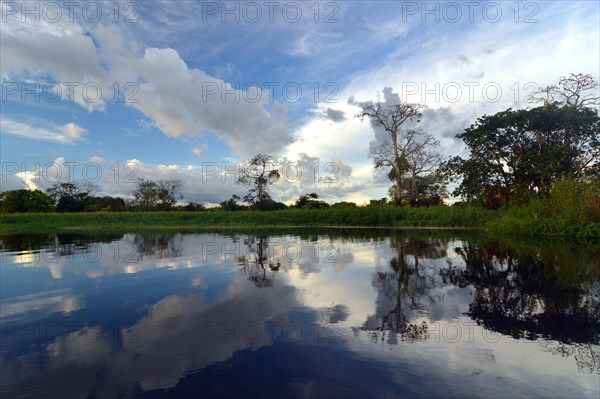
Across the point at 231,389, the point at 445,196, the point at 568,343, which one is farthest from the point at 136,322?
the point at 445,196

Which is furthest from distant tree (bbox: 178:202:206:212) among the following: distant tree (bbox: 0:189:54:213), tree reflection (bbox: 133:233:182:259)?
tree reflection (bbox: 133:233:182:259)

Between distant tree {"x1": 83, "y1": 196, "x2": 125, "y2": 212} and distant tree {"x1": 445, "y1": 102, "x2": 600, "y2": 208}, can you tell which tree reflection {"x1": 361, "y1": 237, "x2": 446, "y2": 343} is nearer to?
distant tree {"x1": 445, "y1": 102, "x2": 600, "y2": 208}

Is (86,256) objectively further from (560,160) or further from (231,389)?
(560,160)

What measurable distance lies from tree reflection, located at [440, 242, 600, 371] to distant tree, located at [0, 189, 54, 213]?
7477cm

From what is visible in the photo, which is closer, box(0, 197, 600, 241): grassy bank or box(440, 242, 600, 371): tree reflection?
box(440, 242, 600, 371): tree reflection

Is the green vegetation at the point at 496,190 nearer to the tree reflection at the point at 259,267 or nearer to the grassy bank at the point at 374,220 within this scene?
the grassy bank at the point at 374,220

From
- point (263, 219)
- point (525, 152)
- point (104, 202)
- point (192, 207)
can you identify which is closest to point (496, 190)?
point (525, 152)

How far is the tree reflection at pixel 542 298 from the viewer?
450 cm

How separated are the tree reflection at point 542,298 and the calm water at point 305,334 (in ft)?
0.11

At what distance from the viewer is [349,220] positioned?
35938mm

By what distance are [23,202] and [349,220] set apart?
6021cm

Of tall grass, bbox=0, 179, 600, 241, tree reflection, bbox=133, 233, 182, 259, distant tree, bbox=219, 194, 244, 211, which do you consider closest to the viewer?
tree reflection, bbox=133, 233, 182, 259

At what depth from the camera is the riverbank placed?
17.9 m

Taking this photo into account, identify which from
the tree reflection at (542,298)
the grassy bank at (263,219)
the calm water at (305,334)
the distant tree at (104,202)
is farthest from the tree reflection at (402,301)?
the distant tree at (104,202)
